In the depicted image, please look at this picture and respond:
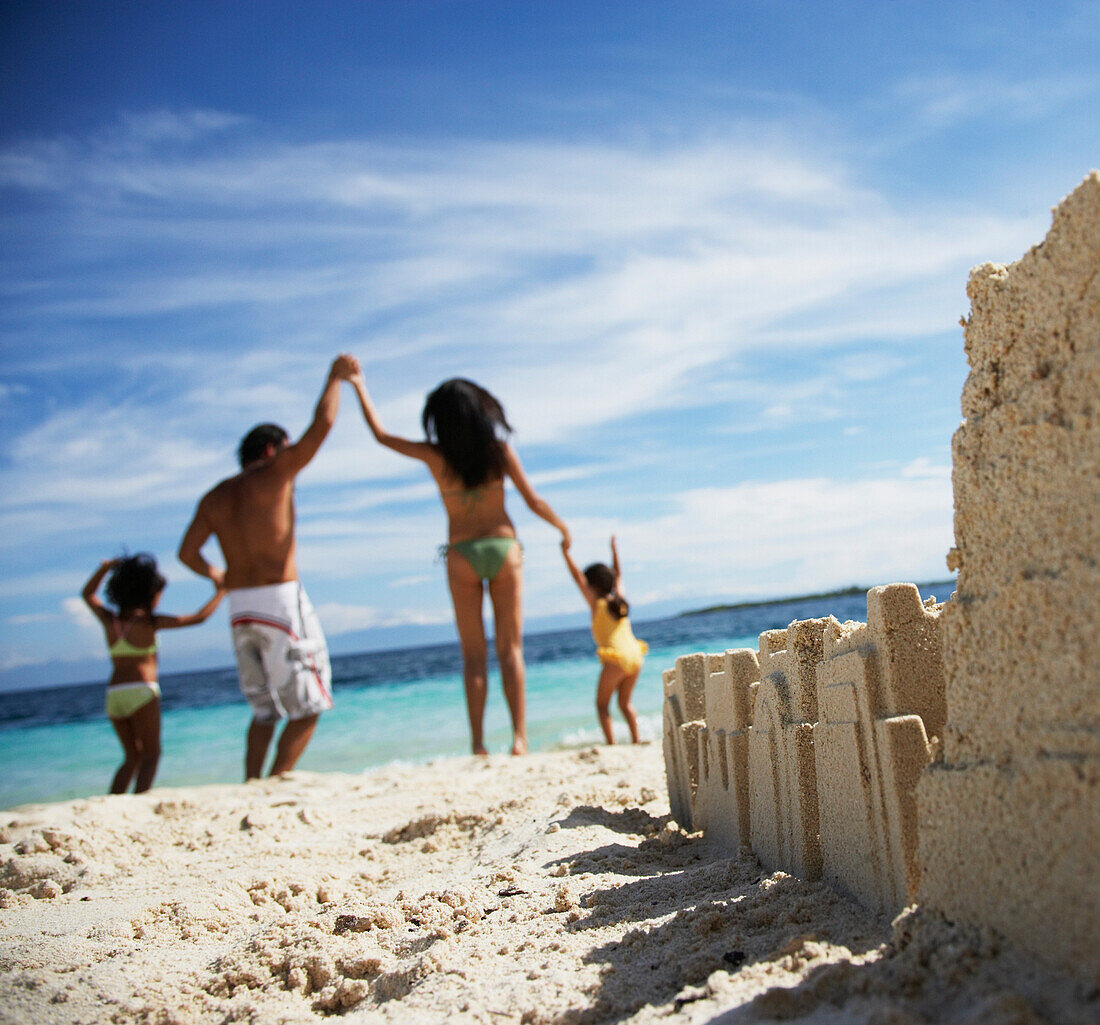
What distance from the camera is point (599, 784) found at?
12.4 ft

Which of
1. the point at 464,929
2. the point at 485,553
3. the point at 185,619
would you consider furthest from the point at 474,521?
the point at 464,929

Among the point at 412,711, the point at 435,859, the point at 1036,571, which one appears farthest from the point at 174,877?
the point at 412,711

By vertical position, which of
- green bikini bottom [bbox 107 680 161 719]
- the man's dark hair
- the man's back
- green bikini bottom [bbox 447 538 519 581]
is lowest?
green bikini bottom [bbox 107 680 161 719]

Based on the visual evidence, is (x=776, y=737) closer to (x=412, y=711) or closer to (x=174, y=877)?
(x=174, y=877)

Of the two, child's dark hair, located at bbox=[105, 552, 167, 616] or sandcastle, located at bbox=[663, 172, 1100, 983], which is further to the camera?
child's dark hair, located at bbox=[105, 552, 167, 616]

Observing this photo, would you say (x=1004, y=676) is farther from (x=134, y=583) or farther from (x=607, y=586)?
(x=134, y=583)

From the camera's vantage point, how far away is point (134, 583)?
20.8ft

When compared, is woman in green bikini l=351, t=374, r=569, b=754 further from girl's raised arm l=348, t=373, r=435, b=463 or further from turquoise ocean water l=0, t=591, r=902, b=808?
turquoise ocean water l=0, t=591, r=902, b=808

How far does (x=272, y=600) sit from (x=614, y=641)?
243cm

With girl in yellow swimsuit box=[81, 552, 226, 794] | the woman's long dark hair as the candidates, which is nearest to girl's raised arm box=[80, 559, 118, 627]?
girl in yellow swimsuit box=[81, 552, 226, 794]

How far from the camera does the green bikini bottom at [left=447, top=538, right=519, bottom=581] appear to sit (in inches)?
216

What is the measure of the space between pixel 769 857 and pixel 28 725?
27921 mm

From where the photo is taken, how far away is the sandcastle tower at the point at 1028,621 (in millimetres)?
1192

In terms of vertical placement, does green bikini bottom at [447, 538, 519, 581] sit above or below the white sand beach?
above
